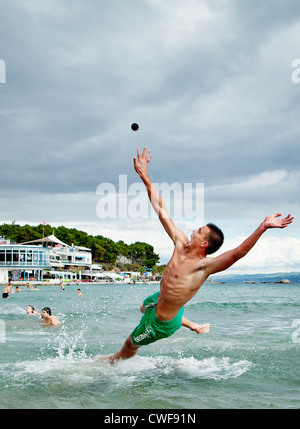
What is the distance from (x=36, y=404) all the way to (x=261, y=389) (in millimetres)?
3529

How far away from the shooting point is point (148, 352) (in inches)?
376

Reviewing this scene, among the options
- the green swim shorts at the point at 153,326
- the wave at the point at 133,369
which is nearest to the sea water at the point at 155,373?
the wave at the point at 133,369

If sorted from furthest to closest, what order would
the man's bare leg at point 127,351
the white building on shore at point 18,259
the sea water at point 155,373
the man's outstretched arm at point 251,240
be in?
the white building on shore at point 18,259, the man's bare leg at point 127,351, the sea water at point 155,373, the man's outstretched arm at point 251,240

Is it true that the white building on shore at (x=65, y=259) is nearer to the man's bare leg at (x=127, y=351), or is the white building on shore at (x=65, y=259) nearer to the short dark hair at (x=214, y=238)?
the man's bare leg at (x=127, y=351)

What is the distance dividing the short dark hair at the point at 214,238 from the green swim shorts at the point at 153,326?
121 cm

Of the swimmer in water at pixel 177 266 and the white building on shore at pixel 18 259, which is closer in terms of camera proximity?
the swimmer in water at pixel 177 266

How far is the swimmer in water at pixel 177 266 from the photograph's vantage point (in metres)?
5.10

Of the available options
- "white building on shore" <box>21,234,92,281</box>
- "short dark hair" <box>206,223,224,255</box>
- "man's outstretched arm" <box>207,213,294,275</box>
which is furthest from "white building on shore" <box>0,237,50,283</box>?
"man's outstretched arm" <box>207,213,294,275</box>

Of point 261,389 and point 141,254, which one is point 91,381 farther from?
point 141,254

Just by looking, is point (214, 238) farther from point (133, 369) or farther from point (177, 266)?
point (133, 369)

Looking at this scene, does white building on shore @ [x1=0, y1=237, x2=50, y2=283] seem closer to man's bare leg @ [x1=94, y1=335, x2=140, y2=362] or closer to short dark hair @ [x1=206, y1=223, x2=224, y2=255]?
man's bare leg @ [x1=94, y1=335, x2=140, y2=362]

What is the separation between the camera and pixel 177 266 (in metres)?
5.33
